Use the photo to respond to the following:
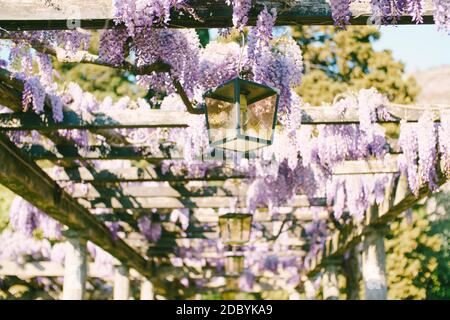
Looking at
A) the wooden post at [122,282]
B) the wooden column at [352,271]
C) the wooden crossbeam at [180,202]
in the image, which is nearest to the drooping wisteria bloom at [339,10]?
the wooden crossbeam at [180,202]

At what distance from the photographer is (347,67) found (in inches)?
614

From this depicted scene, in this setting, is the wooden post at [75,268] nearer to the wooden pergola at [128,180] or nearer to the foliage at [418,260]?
the wooden pergola at [128,180]

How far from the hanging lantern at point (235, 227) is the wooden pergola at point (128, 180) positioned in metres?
0.74

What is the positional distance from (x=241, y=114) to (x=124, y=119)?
94.2 inches

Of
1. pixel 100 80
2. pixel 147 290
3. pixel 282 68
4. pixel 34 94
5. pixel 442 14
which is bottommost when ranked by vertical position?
pixel 147 290

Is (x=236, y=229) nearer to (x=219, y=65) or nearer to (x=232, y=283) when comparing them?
(x=219, y=65)

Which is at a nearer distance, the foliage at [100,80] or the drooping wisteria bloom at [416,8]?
the drooping wisteria bloom at [416,8]

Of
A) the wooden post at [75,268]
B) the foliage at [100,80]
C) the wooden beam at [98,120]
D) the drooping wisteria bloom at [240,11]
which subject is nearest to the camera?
the drooping wisteria bloom at [240,11]

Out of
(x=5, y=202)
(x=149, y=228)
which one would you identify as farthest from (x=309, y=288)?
(x=5, y=202)

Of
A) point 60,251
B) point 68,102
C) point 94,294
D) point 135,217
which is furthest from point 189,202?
point 94,294

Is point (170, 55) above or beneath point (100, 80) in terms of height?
beneath

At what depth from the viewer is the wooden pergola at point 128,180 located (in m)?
3.66

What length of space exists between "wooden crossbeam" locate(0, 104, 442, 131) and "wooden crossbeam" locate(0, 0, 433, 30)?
2.21 m

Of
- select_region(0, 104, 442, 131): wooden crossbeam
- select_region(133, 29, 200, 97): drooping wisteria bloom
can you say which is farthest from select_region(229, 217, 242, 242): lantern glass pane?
select_region(133, 29, 200, 97): drooping wisteria bloom
